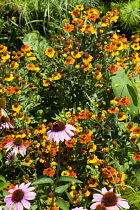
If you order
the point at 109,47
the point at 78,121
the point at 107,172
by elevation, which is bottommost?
the point at 107,172

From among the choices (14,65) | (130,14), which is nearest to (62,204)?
(14,65)

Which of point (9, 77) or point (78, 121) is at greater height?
point (9, 77)

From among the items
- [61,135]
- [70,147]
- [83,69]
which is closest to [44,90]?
[83,69]

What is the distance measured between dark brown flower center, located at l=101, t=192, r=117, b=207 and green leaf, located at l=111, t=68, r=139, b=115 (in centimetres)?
131

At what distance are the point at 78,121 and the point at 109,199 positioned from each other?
3.51 feet

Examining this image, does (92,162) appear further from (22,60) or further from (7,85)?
(22,60)

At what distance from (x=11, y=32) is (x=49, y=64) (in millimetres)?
1279

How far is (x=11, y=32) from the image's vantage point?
3.70 metres

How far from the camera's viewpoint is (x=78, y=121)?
219 centimetres

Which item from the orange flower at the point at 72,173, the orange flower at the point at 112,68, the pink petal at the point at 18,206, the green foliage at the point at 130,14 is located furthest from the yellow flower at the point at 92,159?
the green foliage at the point at 130,14

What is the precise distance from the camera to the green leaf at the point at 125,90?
2389 mm

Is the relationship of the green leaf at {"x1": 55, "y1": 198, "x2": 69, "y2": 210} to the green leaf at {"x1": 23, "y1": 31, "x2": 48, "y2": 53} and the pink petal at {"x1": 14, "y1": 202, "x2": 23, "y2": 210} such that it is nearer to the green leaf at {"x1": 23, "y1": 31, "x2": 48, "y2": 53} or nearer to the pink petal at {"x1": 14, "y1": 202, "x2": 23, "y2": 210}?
the pink petal at {"x1": 14, "y1": 202, "x2": 23, "y2": 210}

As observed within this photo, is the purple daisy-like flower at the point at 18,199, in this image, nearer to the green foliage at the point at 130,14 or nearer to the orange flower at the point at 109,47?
the orange flower at the point at 109,47

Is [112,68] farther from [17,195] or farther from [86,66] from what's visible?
[17,195]
